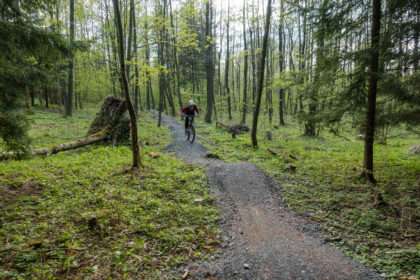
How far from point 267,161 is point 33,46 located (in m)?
7.63

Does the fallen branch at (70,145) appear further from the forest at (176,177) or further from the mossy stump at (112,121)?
the mossy stump at (112,121)

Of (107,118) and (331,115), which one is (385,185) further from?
(107,118)

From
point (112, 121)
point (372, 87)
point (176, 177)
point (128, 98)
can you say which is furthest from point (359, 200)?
point (112, 121)

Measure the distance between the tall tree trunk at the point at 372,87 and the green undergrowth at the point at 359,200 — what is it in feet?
1.90

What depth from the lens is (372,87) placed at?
5648mm

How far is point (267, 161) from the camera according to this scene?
823 centimetres

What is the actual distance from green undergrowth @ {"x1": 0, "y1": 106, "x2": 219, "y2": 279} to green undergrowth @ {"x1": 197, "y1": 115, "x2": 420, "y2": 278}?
2.48 metres

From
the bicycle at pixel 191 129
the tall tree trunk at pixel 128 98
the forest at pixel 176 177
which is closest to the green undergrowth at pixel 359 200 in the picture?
the forest at pixel 176 177

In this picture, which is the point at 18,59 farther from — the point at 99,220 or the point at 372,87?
the point at 372,87

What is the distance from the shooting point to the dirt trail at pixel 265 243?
296 centimetres

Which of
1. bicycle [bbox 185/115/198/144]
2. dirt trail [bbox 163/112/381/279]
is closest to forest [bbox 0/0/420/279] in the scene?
dirt trail [bbox 163/112/381/279]

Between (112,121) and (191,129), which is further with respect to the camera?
(191,129)

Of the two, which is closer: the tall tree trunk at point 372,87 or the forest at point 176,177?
the forest at point 176,177

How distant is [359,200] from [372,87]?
3117 millimetres
